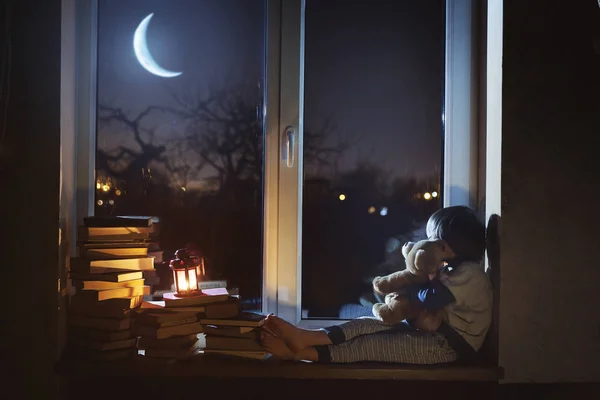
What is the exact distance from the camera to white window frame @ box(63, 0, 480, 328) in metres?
2.20

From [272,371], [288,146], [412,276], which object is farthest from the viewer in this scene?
[288,146]

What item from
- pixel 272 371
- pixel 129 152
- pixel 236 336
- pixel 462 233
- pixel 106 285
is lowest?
pixel 272 371

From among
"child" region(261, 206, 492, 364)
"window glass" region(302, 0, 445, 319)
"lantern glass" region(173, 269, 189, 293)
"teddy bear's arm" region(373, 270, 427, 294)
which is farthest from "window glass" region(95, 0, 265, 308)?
"teddy bear's arm" region(373, 270, 427, 294)

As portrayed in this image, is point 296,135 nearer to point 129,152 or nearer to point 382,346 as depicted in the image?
point 129,152

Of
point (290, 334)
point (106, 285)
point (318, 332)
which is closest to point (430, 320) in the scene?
point (318, 332)

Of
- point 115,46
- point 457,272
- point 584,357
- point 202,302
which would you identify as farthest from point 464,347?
point 115,46

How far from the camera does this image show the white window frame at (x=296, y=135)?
86.4 inches

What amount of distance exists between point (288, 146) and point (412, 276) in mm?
760

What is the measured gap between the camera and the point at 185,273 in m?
1.90

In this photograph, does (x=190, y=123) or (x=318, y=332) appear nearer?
(x=318, y=332)

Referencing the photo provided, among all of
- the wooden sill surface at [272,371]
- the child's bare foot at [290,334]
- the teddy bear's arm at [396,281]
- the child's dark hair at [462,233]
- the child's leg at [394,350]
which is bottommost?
the wooden sill surface at [272,371]

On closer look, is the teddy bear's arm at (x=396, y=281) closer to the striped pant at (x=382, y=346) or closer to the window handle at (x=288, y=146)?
the striped pant at (x=382, y=346)

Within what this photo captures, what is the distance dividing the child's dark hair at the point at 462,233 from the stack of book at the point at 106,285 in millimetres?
1127

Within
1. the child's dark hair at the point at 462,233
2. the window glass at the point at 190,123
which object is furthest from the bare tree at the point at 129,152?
the child's dark hair at the point at 462,233
